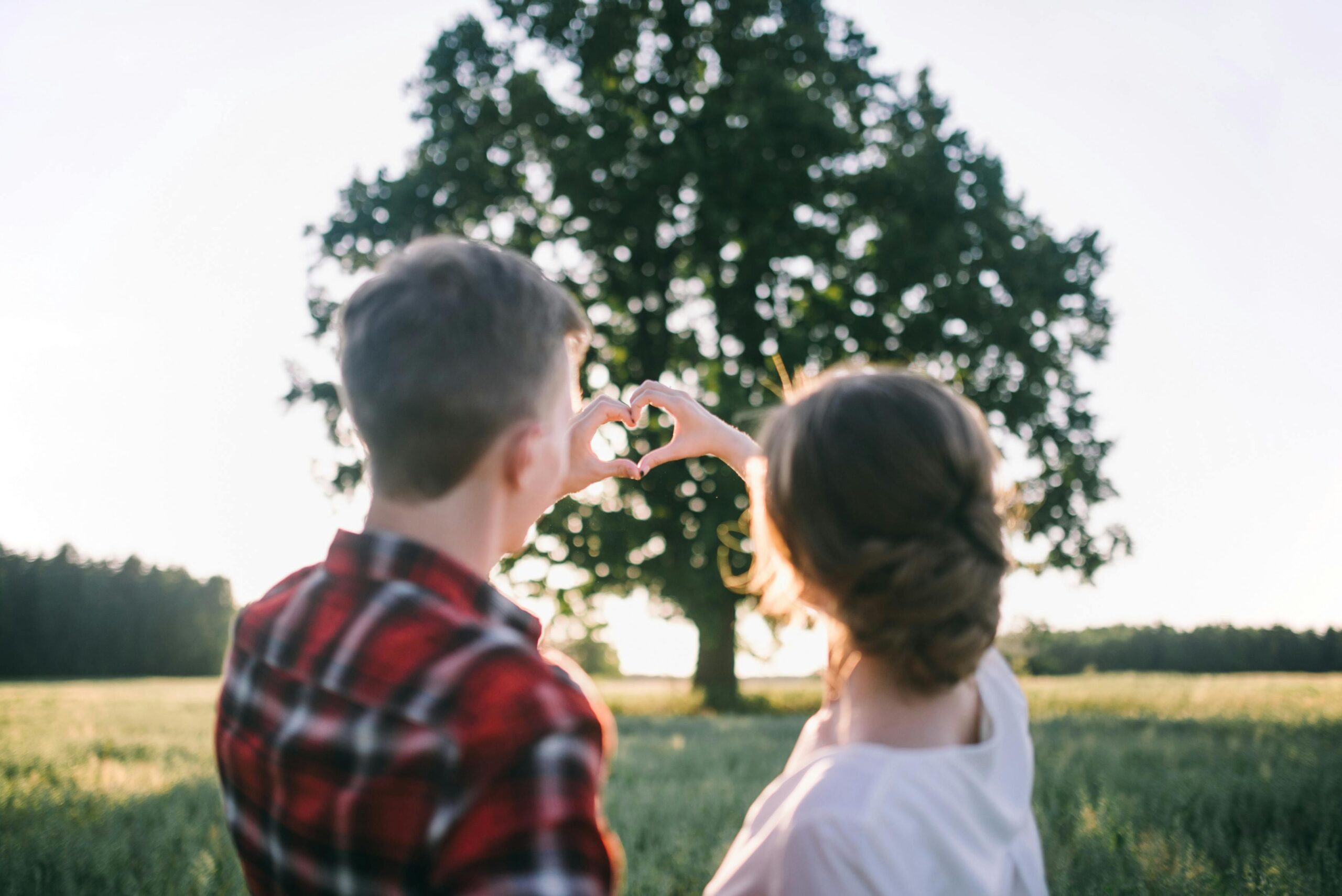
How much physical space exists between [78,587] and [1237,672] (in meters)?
62.8

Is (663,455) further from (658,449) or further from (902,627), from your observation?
(902,627)

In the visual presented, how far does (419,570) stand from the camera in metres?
1.34

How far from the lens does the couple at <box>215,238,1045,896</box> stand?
110cm

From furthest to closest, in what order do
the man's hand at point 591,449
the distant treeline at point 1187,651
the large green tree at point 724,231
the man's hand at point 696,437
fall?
the distant treeline at point 1187,651, the large green tree at point 724,231, the man's hand at point 696,437, the man's hand at point 591,449

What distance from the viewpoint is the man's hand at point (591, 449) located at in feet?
7.07

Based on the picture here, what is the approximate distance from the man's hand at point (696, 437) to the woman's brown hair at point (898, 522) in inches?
25.7

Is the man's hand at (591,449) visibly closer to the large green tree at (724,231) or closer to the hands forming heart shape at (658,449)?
the hands forming heart shape at (658,449)

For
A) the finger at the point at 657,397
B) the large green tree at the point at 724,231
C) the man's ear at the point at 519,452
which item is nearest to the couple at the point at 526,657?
the man's ear at the point at 519,452

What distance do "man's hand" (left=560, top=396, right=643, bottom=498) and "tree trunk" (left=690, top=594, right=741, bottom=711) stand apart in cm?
1486

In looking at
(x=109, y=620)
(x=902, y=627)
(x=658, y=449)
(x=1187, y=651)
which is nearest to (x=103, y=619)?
(x=109, y=620)

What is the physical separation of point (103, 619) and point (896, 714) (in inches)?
2594

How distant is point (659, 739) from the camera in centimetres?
984

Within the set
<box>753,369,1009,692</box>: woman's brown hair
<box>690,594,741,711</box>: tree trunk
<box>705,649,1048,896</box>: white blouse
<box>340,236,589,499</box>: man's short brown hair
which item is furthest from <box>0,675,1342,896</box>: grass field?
<box>690,594,741,711</box>: tree trunk

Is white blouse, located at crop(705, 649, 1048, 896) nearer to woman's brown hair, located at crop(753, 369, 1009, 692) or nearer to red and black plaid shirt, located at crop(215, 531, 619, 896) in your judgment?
woman's brown hair, located at crop(753, 369, 1009, 692)
